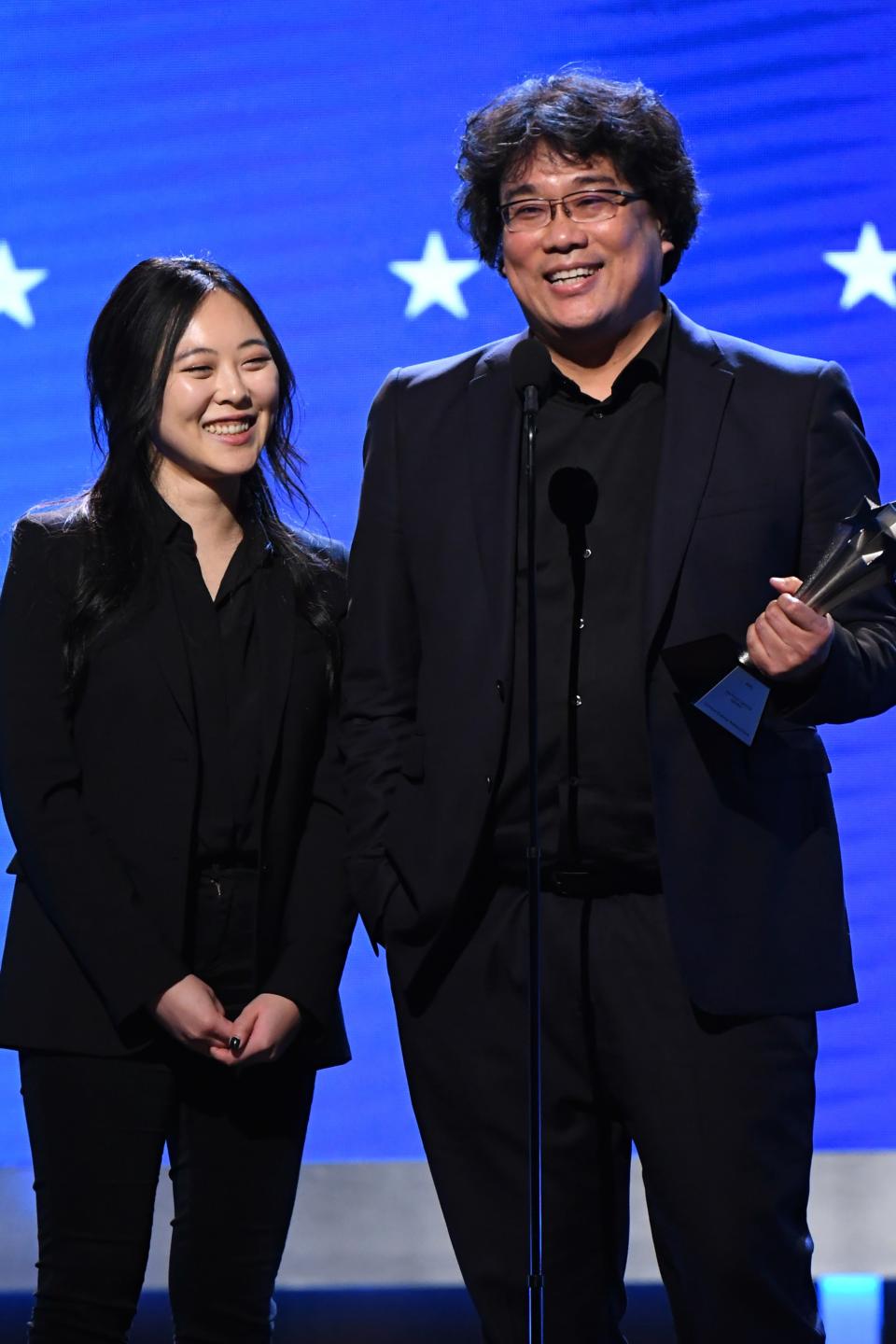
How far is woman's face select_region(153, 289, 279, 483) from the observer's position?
2.32 m

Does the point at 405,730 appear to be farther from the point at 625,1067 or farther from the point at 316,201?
the point at 316,201

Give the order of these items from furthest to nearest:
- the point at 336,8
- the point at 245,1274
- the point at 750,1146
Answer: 1. the point at 336,8
2. the point at 245,1274
3. the point at 750,1146

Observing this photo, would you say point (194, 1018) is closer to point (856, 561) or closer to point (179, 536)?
point (179, 536)

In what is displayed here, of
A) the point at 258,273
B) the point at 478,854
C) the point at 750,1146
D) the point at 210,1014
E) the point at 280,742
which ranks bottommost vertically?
the point at 750,1146

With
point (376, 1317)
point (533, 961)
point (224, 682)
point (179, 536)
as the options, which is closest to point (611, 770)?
point (533, 961)

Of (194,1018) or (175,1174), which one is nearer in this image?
(194,1018)

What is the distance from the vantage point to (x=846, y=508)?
2086 mm

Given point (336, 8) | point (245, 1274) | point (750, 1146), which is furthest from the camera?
point (336, 8)

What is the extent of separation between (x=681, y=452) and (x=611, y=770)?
15.7 inches

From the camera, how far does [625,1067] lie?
6.95 feet

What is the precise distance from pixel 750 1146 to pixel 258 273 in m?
2.02

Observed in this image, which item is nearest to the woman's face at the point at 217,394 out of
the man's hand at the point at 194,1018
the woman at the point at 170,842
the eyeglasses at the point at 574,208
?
the woman at the point at 170,842

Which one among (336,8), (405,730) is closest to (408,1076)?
(405,730)

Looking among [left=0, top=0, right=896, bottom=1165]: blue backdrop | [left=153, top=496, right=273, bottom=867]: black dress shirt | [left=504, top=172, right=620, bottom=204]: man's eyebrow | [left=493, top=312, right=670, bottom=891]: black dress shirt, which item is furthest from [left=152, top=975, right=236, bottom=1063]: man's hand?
[left=0, top=0, right=896, bottom=1165]: blue backdrop
